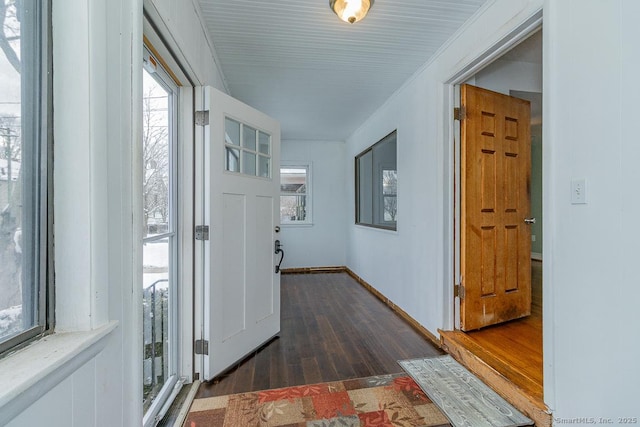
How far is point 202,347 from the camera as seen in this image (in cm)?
193

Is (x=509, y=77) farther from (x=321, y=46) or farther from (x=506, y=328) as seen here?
(x=506, y=328)

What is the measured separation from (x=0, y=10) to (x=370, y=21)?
197 cm

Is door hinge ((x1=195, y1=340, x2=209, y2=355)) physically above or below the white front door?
below

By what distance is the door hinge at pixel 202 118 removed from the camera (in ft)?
6.36

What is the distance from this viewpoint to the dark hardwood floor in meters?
1.99

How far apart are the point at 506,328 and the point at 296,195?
12.4ft

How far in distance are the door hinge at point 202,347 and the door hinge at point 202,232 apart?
2.25 ft

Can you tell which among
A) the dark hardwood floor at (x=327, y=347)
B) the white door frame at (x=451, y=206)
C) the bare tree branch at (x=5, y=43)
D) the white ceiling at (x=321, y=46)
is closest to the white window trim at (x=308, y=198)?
the white ceiling at (x=321, y=46)

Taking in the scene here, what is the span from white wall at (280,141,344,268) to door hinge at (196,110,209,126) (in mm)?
3362

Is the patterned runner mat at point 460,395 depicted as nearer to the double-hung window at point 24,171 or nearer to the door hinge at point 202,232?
the door hinge at point 202,232

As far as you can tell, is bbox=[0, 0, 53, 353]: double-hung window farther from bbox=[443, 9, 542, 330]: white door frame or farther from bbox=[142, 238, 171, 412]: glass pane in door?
bbox=[443, 9, 542, 330]: white door frame
